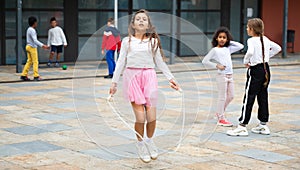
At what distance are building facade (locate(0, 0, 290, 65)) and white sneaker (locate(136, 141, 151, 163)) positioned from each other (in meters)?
11.7

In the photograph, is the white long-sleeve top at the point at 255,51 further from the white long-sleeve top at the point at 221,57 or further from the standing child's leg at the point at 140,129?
the standing child's leg at the point at 140,129

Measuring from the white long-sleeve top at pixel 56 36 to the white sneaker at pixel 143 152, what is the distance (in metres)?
13.0

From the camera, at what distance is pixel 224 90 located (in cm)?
981

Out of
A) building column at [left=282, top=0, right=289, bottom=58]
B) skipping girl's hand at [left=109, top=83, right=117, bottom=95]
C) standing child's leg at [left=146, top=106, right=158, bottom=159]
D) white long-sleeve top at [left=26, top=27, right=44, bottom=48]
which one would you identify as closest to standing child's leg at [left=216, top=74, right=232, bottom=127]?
standing child's leg at [left=146, top=106, right=158, bottom=159]

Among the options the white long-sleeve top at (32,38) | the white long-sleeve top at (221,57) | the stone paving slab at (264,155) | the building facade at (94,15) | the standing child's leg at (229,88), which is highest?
the building facade at (94,15)

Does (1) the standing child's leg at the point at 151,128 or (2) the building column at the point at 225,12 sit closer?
(1) the standing child's leg at the point at 151,128

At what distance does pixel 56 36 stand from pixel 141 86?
524 inches

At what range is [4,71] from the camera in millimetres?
18516

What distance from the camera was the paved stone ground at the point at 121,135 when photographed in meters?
7.50

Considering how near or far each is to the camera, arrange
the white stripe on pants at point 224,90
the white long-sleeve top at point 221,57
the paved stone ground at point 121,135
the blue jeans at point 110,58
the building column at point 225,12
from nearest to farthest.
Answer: the paved stone ground at point 121,135, the white long-sleeve top at point 221,57, the white stripe on pants at point 224,90, the blue jeans at point 110,58, the building column at point 225,12

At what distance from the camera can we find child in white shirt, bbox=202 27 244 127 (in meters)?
9.59

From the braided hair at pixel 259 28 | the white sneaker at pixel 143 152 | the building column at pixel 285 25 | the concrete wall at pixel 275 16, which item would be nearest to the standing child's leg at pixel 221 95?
the braided hair at pixel 259 28

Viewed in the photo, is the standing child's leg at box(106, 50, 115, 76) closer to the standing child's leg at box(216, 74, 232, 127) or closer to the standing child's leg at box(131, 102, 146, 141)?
the standing child's leg at box(216, 74, 232, 127)

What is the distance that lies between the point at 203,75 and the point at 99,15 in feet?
20.4
